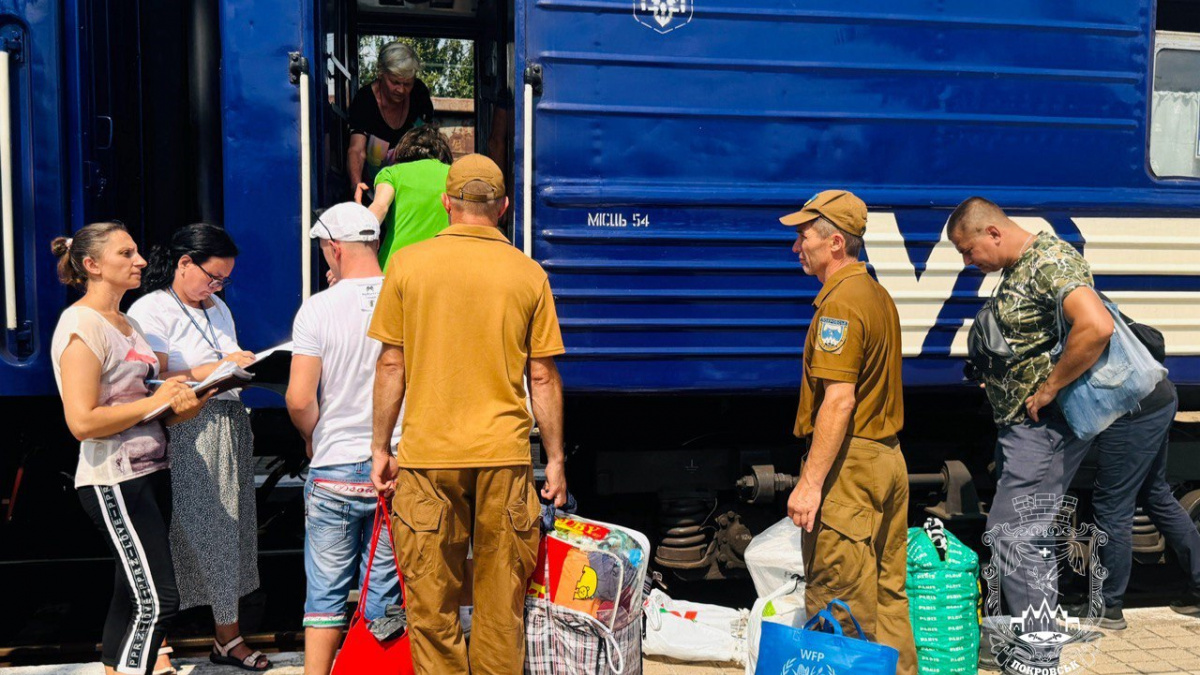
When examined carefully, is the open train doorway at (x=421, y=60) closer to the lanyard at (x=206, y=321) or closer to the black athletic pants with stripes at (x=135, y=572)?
the lanyard at (x=206, y=321)

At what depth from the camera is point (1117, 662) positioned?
4.16 m

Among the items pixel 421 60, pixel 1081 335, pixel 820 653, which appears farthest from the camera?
pixel 421 60

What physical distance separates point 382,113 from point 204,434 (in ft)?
5.49

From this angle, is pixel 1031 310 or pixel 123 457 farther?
pixel 1031 310

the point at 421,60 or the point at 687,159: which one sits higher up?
the point at 421,60

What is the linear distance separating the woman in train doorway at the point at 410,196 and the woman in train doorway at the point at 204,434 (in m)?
0.62

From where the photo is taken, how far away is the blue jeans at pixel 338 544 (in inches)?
132

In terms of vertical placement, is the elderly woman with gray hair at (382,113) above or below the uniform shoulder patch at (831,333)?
above

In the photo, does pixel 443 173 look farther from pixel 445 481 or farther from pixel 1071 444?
pixel 1071 444

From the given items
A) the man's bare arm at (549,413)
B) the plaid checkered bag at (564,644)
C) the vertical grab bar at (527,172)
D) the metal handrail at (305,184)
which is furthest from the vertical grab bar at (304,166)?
the plaid checkered bag at (564,644)

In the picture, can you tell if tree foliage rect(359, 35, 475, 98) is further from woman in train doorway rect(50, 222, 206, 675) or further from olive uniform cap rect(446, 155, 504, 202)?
olive uniform cap rect(446, 155, 504, 202)

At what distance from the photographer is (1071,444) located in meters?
4.03

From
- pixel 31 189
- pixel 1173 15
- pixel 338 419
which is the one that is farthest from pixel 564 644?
pixel 1173 15

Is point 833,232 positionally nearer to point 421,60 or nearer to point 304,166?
point 304,166
